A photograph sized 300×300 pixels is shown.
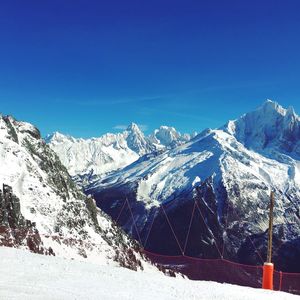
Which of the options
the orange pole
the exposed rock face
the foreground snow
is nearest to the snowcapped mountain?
the exposed rock face

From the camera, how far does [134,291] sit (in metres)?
22.4

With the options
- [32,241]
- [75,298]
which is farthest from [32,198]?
[75,298]

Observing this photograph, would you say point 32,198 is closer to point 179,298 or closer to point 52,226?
point 52,226

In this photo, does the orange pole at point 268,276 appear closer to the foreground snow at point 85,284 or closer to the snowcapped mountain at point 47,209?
the foreground snow at point 85,284

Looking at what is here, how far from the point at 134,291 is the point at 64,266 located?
19.8 ft

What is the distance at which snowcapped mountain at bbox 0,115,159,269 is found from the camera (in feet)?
333

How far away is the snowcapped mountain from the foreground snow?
192ft

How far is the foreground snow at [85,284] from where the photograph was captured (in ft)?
65.3

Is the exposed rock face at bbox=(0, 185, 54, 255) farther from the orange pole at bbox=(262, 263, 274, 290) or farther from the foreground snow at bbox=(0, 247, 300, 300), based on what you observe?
the orange pole at bbox=(262, 263, 274, 290)

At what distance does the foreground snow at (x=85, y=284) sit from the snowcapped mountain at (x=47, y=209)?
58.6 metres

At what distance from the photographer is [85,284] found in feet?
74.0

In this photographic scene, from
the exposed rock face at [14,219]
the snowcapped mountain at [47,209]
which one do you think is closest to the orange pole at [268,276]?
the snowcapped mountain at [47,209]

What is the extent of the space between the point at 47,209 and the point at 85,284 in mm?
97967

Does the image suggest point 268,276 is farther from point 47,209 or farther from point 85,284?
point 47,209
